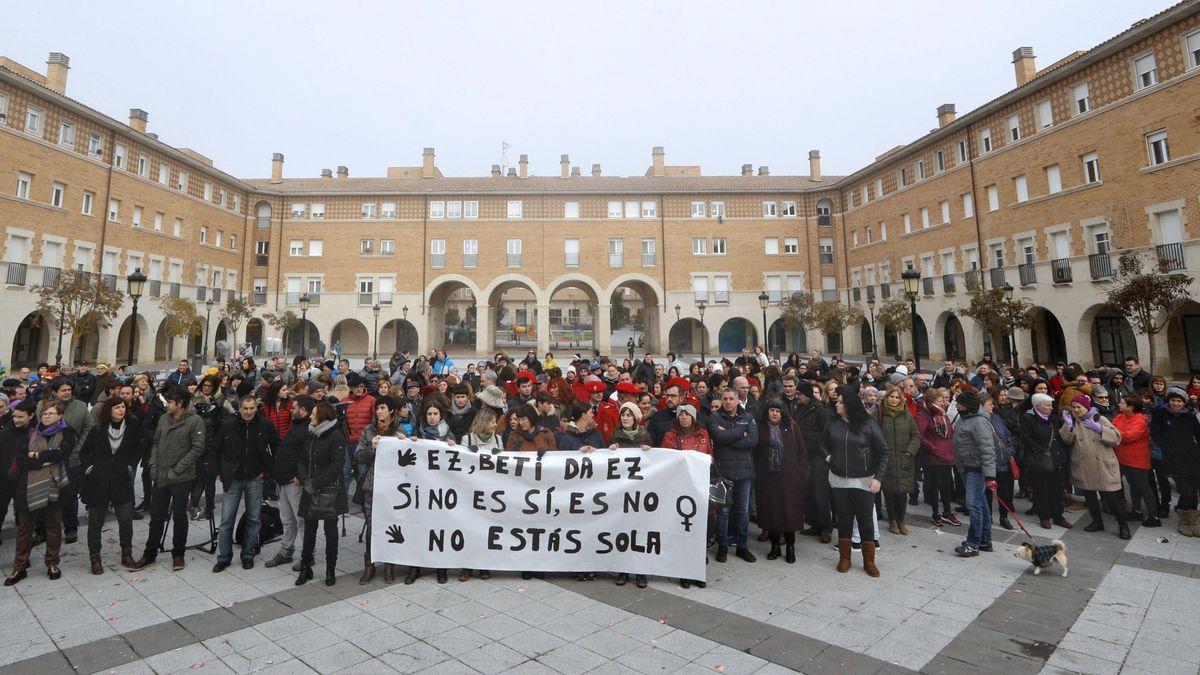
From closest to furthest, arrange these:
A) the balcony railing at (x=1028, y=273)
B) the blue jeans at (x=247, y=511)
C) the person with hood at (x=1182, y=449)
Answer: the blue jeans at (x=247, y=511)
the person with hood at (x=1182, y=449)
the balcony railing at (x=1028, y=273)

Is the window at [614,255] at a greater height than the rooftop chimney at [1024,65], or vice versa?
the rooftop chimney at [1024,65]

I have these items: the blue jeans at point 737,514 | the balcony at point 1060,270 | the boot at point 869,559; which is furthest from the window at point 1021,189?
the blue jeans at point 737,514

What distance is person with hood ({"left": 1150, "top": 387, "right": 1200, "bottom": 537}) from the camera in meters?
6.73

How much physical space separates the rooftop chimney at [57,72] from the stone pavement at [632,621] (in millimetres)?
36358

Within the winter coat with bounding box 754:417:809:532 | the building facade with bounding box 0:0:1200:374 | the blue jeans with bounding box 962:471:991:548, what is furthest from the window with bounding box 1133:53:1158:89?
the winter coat with bounding box 754:417:809:532

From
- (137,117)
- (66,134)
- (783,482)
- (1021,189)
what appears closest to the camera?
(783,482)

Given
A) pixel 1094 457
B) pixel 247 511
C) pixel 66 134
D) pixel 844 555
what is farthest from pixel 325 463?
pixel 66 134

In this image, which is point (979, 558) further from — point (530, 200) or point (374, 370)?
point (530, 200)

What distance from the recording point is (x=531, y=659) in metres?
4.03

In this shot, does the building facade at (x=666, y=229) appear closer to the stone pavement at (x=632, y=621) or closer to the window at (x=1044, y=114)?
the window at (x=1044, y=114)

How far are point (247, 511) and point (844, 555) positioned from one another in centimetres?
660

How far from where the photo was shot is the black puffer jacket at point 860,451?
5.68 metres

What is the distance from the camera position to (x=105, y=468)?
5.67 m

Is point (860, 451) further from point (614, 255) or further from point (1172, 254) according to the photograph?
point (614, 255)
